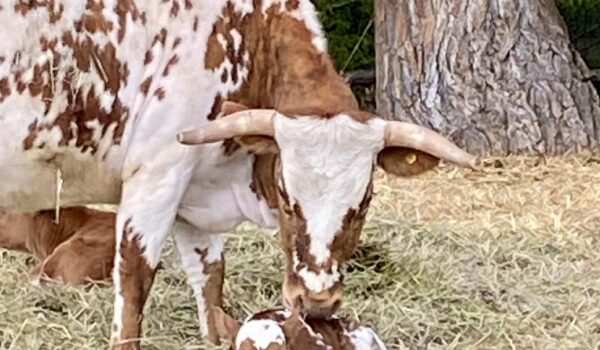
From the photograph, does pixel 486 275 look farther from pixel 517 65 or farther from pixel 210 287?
pixel 517 65

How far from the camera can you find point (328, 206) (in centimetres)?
461

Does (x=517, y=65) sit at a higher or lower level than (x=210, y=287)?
lower

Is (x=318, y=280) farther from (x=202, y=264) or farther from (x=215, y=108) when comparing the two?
(x=202, y=264)

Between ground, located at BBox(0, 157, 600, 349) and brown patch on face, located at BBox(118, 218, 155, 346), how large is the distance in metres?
0.28

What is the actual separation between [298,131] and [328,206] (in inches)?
10.6

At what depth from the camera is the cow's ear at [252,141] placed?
188 inches

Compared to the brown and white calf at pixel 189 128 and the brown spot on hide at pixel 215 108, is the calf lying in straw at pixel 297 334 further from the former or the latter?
the brown spot on hide at pixel 215 108

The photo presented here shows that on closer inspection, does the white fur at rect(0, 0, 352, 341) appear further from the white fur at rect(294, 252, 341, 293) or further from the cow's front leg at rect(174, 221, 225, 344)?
the white fur at rect(294, 252, 341, 293)

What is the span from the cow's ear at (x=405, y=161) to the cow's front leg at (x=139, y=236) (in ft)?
2.38

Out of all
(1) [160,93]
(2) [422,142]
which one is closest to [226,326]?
(1) [160,93]

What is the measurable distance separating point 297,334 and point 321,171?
1.77 ft

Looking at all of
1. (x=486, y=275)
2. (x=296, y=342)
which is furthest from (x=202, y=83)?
(x=486, y=275)

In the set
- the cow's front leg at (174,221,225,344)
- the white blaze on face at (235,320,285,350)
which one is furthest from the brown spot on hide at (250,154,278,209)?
the white blaze on face at (235,320,285,350)

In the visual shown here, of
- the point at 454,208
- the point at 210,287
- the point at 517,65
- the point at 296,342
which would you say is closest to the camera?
the point at 296,342
